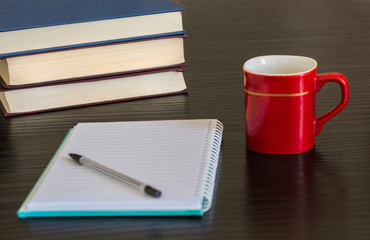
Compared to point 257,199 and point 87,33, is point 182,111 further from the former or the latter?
point 257,199

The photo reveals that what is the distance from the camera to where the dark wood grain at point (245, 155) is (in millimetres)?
623

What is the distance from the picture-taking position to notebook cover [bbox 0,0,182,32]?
3.20ft

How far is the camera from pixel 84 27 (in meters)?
0.97

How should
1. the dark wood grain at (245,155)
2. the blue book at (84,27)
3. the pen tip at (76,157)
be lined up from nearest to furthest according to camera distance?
Result: the dark wood grain at (245,155) → the pen tip at (76,157) → the blue book at (84,27)

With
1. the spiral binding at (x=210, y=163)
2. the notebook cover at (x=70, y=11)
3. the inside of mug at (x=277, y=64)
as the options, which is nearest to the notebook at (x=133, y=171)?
the spiral binding at (x=210, y=163)

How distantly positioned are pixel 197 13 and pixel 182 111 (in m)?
0.75

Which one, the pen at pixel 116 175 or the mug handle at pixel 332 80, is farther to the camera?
the mug handle at pixel 332 80

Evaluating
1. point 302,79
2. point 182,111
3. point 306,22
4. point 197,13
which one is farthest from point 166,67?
point 197,13

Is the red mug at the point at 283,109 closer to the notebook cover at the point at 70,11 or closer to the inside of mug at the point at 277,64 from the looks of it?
the inside of mug at the point at 277,64

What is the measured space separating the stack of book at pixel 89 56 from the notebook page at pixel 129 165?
0.15 m

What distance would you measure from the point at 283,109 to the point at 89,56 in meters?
0.39

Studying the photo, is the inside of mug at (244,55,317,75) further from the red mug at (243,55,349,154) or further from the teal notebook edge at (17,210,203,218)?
the teal notebook edge at (17,210,203,218)

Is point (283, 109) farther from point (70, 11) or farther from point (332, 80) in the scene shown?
point (70, 11)

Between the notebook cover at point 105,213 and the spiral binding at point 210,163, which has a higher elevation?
the spiral binding at point 210,163
